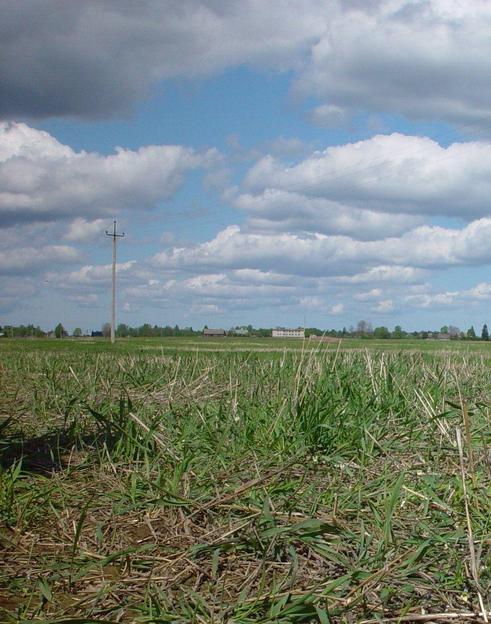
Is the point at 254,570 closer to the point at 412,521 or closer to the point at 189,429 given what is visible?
the point at 412,521

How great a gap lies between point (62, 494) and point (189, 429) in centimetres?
104

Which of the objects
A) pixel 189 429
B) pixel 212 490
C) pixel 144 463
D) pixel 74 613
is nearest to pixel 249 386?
pixel 189 429

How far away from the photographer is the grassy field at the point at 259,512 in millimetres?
2615

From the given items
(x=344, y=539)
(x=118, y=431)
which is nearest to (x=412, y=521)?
(x=344, y=539)

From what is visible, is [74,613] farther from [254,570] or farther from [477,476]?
[477,476]

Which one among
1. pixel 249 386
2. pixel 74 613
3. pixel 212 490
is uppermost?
pixel 249 386

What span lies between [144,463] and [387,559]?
6.01 feet

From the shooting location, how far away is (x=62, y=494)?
3787 mm

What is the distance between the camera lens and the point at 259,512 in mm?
3209

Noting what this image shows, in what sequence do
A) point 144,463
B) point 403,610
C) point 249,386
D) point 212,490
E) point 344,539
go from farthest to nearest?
point 249,386, point 144,463, point 212,490, point 344,539, point 403,610

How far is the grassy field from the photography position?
2615 millimetres

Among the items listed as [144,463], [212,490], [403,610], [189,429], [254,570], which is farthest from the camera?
[189,429]

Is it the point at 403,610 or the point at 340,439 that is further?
the point at 340,439

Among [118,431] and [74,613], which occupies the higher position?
[118,431]
